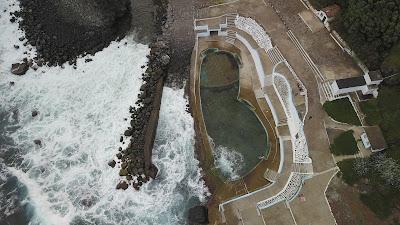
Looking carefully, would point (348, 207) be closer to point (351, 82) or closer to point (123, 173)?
point (351, 82)

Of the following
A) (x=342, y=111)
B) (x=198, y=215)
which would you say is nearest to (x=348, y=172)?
(x=342, y=111)

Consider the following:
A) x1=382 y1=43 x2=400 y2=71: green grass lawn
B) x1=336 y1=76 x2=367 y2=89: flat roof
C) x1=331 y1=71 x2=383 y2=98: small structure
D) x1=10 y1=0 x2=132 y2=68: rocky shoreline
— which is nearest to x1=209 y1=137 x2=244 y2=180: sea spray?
x1=331 y1=71 x2=383 y2=98: small structure

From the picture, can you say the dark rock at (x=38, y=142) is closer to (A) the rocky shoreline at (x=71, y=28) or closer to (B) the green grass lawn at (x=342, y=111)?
(A) the rocky shoreline at (x=71, y=28)

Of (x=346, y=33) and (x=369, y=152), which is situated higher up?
(x=346, y=33)

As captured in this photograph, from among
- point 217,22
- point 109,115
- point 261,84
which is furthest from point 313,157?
point 109,115

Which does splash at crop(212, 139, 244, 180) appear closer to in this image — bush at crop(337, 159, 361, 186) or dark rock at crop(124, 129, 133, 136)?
dark rock at crop(124, 129, 133, 136)

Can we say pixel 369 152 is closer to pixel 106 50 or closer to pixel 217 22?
pixel 217 22

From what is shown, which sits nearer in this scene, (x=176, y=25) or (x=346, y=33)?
(x=346, y=33)
